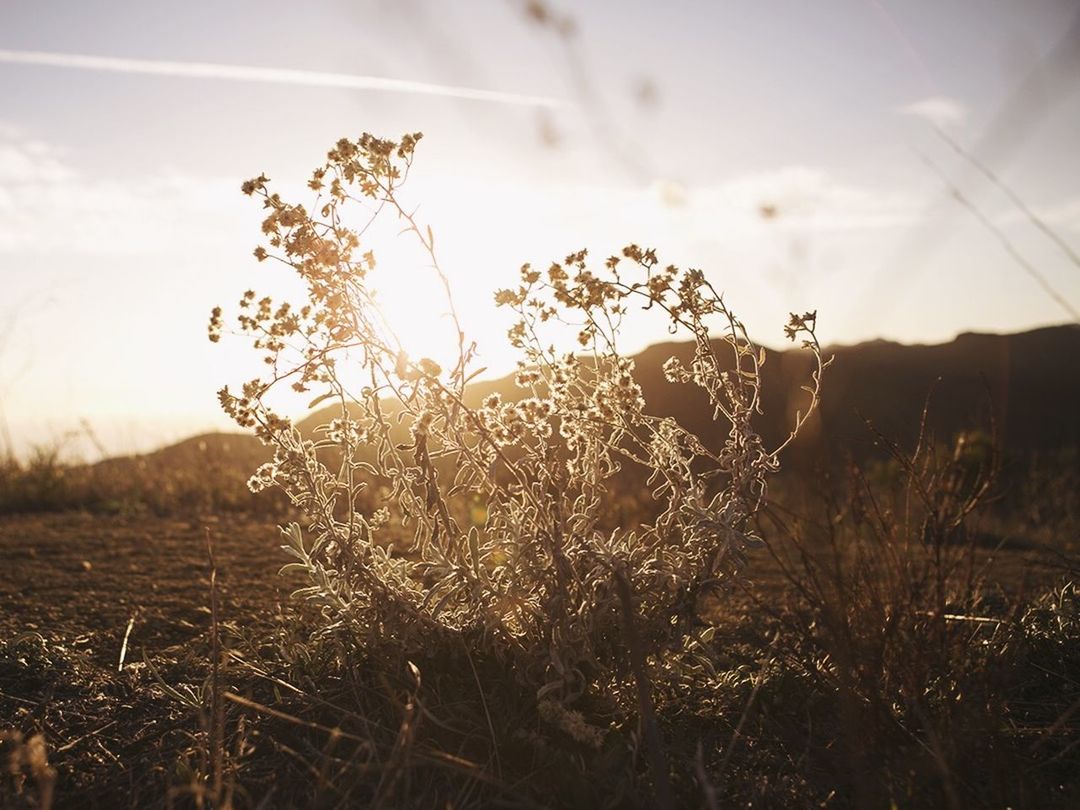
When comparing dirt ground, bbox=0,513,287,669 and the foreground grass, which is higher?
dirt ground, bbox=0,513,287,669

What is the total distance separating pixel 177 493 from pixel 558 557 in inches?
210

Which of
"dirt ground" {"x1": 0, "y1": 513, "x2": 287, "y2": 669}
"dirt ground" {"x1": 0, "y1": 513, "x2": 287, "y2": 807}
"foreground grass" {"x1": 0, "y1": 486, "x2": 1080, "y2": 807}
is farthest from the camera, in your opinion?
"dirt ground" {"x1": 0, "y1": 513, "x2": 287, "y2": 669}

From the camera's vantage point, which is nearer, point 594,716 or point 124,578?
point 594,716

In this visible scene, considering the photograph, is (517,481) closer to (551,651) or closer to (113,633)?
(551,651)

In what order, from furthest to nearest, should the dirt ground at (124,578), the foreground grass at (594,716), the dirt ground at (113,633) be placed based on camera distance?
the dirt ground at (124,578), the dirt ground at (113,633), the foreground grass at (594,716)

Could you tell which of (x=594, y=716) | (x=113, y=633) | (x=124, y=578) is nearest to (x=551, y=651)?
(x=594, y=716)

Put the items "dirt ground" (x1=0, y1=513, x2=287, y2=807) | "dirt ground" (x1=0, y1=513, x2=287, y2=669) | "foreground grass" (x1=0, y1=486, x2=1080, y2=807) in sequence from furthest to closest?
"dirt ground" (x1=0, y1=513, x2=287, y2=669) → "dirt ground" (x1=0, y1=513, x2=287, y2=807) → "foreground grass" (x1=0, y1=486, x2=1080, y2=807)

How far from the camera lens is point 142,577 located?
425 cm

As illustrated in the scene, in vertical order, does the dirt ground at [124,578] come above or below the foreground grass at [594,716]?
above

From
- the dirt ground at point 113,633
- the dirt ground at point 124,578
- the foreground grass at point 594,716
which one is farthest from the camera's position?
the dirt ground at point 124,578

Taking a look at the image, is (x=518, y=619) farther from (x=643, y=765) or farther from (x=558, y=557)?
(x=643, y=765)

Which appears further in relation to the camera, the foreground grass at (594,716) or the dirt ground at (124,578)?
the dirt ground at (124,578)

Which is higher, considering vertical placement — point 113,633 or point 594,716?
point 113,633

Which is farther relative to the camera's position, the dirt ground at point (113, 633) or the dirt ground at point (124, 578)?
the dirt ground at point (124, 578)
